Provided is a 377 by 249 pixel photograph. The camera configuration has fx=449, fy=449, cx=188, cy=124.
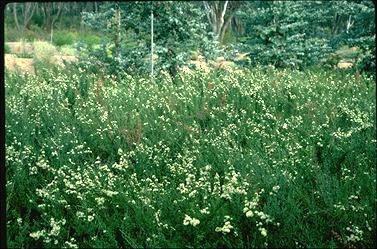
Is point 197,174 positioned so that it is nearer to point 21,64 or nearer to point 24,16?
point 21,64

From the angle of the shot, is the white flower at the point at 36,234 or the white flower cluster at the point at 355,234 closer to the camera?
the white flower cluster at the point at 355,234

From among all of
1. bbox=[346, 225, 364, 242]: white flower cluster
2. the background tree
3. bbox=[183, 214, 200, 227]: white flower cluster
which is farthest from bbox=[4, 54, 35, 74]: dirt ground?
the background tree

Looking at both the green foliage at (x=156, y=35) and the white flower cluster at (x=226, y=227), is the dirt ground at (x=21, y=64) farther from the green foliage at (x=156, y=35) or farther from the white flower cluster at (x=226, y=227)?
the white flower cluster at (x=226, y=227)

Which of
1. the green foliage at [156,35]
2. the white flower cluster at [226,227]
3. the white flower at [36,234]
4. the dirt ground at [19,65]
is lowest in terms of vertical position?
the white flower at [36,234]

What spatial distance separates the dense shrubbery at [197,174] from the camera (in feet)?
12.4

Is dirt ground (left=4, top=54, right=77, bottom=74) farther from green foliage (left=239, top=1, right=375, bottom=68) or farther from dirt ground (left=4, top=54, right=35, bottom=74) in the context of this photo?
green foliage (left=239, top=1, right=375, bottom=68)

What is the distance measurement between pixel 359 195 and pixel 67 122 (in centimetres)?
396

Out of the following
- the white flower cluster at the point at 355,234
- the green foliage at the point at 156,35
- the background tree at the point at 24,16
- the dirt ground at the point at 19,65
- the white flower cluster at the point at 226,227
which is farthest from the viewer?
the background tree at the point at 24,16

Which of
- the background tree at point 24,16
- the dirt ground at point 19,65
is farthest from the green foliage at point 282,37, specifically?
the background tree at point 24,16

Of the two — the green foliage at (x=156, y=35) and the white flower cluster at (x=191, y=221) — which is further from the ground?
the green foliage at (x=156, y=35)

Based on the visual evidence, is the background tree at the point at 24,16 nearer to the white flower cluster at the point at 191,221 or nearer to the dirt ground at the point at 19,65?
the dirt ground at the point at 19,65

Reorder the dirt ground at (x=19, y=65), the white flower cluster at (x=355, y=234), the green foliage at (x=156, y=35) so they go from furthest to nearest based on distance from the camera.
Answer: the dirt ground at (x=19, y=65), the green foliage at (x=156, y=35), the white flower cluster at (x=355, y=234)

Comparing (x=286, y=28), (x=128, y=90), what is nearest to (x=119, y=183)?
(x=128, y=90)

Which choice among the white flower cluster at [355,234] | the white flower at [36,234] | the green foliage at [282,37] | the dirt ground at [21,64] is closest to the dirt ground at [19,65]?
the dirt ground at [21,64]
